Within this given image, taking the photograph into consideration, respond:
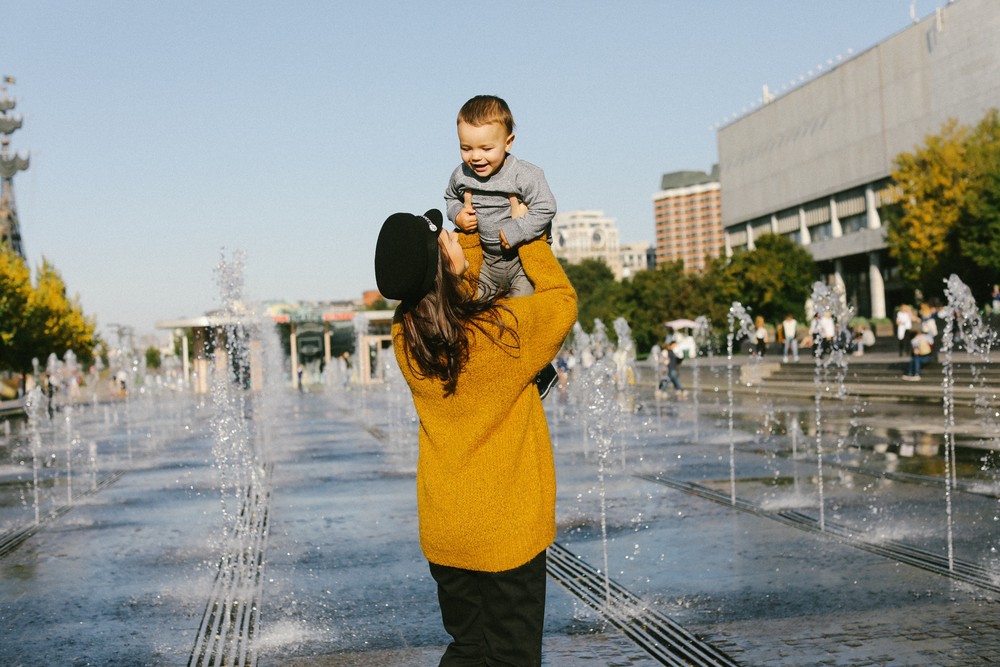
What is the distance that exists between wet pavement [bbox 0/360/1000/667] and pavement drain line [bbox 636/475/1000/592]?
0.08 feet

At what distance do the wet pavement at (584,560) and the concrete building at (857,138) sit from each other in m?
40.9

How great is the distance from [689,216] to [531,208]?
18949 centimetres

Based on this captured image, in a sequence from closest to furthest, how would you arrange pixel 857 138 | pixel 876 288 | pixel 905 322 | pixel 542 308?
pixel 542 308 → pixel 905 322 → pixel 876 288 → pixel 857 138

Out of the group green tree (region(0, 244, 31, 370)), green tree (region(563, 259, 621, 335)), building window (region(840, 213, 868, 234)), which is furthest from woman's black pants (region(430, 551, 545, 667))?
building window (region(840, 213, 868, 234))

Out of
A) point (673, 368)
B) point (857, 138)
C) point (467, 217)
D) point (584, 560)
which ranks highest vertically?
point (857, 138)

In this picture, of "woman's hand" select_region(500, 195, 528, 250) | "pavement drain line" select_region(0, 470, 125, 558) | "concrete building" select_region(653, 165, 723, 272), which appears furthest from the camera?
"concrete building" select_region(653, 165, 723, 272)

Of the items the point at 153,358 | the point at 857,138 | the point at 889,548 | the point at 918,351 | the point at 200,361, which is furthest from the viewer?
the point at 153,358

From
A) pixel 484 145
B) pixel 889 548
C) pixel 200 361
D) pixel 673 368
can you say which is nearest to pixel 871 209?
pixel 200 361

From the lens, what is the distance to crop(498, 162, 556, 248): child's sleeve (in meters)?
2.80

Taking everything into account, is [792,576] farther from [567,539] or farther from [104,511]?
[104,511]

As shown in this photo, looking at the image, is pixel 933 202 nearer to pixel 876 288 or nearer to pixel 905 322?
pixel 876 288

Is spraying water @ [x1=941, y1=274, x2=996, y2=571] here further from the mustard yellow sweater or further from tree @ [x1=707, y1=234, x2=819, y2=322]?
tree @ [x1=707, y1=234, x2=819, y2=322]

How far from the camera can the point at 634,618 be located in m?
5.12

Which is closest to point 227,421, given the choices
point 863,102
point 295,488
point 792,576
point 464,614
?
point 295,488
